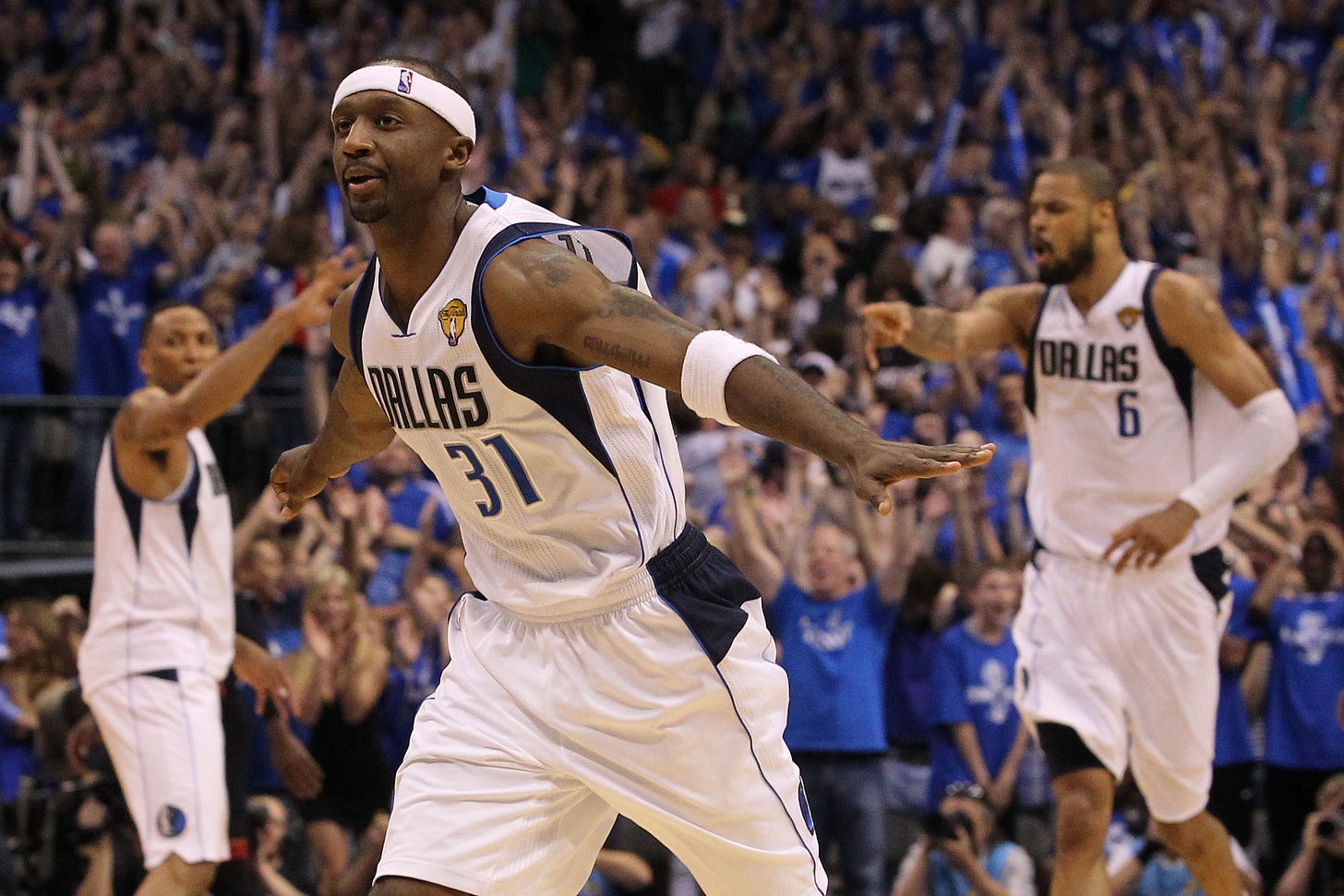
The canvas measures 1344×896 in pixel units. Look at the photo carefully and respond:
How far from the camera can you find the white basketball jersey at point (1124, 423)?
5965 mm

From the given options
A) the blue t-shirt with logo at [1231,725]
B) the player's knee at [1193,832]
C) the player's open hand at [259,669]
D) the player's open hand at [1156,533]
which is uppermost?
the player's open hand at [1156,533]

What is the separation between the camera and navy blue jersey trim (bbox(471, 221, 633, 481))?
378 cm

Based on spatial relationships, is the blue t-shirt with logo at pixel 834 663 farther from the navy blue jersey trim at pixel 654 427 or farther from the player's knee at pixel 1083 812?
the navy blue jersey trim at pixel 654 427

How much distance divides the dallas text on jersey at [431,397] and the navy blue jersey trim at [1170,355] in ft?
9.60

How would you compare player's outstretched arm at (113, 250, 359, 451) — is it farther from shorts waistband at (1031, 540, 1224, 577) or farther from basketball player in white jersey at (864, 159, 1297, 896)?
shorts waistband at (1031, 540, 1224, 577)

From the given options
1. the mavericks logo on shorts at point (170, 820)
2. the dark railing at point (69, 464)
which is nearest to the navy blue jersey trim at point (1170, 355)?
the mavericks logo on shorts at point (170, 820)

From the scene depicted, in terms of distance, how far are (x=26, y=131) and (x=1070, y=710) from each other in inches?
424

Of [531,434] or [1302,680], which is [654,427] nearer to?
[531,434]

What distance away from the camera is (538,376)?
3783 millimetres

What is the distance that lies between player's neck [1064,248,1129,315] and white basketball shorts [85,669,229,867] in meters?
3.39

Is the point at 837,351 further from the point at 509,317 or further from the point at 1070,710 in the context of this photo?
the point at 509,317

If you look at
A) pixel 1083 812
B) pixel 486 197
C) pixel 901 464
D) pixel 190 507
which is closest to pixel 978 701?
pixel 1083 812

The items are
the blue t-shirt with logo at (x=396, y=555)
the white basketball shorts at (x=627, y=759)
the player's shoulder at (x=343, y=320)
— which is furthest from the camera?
the blue t-shirt with logo at (x=396, y=555)

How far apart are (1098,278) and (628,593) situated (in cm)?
278
